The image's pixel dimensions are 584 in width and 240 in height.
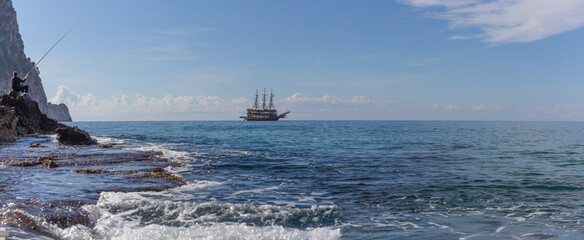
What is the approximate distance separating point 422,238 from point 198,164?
15462 mm

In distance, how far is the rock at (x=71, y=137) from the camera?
2942cm

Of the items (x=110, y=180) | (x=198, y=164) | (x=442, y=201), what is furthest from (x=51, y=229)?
(x=198, y=164)

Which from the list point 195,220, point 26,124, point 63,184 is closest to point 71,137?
point 26,124

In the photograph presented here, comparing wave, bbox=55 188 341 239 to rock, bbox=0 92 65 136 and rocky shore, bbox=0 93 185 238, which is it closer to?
rocky shore, bbox=0 93 185 238

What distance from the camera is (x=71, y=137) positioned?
99.2 feet

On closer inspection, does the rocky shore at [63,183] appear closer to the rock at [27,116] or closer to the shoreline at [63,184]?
the shoreline at [63,184]

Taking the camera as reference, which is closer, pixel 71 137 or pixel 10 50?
pixel 71 137

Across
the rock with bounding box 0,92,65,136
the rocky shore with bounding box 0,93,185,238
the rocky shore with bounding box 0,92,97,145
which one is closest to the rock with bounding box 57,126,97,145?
the rocky shore with bounding box 0,92,97,145

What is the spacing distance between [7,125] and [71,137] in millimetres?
4359

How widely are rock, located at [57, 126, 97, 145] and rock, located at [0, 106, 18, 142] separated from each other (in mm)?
3362

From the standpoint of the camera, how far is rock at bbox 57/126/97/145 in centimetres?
2942

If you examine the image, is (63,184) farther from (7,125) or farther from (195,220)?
(7,125)

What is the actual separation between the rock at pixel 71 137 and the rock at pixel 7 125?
336 cm

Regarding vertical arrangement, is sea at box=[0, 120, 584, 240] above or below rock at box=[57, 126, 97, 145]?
below
